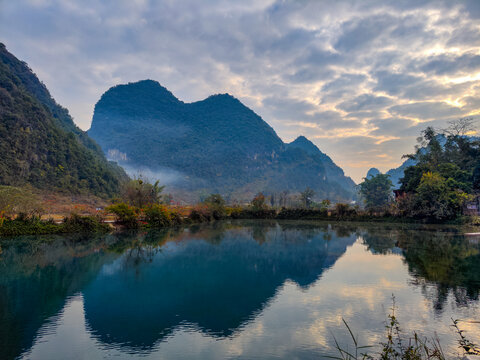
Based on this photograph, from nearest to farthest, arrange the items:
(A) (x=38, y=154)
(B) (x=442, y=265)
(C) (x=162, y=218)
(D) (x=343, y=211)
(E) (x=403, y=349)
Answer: (E) (x=403, y=349), (B) (x=442, y=265), (C) (x=162, y=218), (D) (x=343, y=211), (A) (x=38, y=154)

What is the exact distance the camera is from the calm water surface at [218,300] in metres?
5.39

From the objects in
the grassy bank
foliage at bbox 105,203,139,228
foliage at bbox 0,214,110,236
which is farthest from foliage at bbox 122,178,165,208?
foliage at bbox 0,214,110,236

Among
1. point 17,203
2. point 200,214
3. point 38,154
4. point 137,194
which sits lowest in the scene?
point 200,214

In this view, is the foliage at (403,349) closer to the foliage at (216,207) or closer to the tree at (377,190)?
the foliage at (216,207)

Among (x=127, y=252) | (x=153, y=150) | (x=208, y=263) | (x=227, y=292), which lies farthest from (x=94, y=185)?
(x=153, y=150)

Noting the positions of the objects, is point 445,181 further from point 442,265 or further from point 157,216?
point 157,216

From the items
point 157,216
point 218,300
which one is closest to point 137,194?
point 157,216

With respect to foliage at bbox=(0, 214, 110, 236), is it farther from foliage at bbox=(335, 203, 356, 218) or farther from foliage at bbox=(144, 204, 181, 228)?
foliage at bbox=(335, 203, 356, 218)

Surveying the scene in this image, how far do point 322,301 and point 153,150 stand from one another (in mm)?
180282

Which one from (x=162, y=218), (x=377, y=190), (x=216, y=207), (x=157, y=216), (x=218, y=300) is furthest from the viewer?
(x=377, y=190)

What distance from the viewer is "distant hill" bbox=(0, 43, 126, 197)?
48.5 metres

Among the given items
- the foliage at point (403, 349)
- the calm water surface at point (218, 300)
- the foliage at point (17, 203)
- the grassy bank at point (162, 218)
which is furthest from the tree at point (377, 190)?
the foliage at point (403, 349)

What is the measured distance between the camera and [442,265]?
1158 centimetres

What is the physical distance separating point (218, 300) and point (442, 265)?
29.9ft
